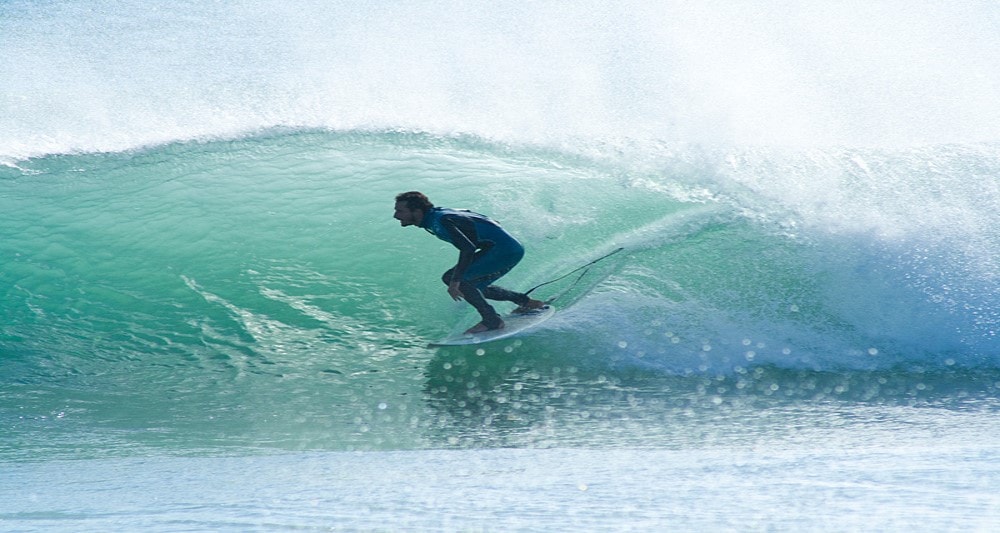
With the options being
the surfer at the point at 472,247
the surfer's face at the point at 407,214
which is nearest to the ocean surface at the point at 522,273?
the surfer at the point at 472,247

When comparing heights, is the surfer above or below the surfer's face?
below

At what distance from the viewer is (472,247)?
519 centimetres

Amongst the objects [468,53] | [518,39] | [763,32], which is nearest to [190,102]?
[468,53]

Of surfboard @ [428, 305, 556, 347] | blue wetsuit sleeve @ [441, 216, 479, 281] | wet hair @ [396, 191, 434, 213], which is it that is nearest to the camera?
wet hair @ [396, 191, 434, 213]

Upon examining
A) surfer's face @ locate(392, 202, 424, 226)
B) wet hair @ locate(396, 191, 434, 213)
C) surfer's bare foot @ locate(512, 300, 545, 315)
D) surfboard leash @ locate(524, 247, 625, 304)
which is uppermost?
wet hair @ locate(396, 191, 434, 213)

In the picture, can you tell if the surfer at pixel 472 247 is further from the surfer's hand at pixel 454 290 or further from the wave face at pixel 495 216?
the wave face at pixel 495 216

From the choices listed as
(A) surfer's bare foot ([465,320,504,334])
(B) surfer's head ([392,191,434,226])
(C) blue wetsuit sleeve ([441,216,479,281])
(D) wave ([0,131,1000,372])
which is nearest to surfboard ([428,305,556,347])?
(A) surfer's bare foot ([465,320,504,334])

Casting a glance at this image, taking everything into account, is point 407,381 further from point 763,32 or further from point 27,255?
point 763,32

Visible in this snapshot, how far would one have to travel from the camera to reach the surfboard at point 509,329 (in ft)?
18.2

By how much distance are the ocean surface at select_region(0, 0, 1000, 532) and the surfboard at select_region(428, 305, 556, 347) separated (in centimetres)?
11

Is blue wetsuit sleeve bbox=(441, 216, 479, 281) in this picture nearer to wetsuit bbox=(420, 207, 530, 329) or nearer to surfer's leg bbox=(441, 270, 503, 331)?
wetsuit bbox=(420, 207, 530, 329)

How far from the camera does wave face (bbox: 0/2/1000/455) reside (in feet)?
17.0

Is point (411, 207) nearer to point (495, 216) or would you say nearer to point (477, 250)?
point (477, 250)

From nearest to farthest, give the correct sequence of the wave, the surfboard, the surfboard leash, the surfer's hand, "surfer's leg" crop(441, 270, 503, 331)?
the surfer's hand → "surfer's leg" crop(441, 270, 503, 331) → the surfboard → the wave → the surfboard leash
